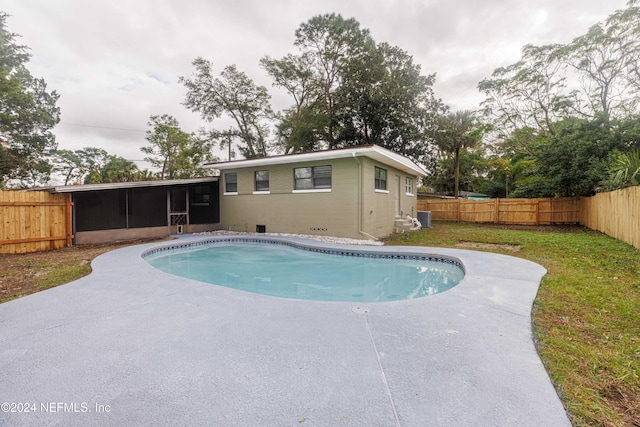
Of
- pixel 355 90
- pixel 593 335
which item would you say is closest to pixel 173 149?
pixel 355 90

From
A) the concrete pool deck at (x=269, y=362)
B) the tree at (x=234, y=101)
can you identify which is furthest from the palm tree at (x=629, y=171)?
the tree at (x=234, y=101)

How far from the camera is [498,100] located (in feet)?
63.7

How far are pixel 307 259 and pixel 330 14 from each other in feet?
61.1

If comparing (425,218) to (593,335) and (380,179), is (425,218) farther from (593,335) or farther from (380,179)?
(593,335)

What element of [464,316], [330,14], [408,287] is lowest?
[408,287]

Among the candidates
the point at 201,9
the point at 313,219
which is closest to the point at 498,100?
the point at 313,219

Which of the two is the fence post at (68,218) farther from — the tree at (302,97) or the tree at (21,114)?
the tree at (302,97)

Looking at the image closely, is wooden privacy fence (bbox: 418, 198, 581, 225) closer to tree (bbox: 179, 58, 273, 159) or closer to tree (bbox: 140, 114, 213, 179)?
tree (bbox: 179, 58, 273, 159)

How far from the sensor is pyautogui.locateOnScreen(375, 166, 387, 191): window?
11.4m

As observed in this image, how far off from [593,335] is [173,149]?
29.4 metres

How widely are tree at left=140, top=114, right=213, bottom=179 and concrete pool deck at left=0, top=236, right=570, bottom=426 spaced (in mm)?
23194

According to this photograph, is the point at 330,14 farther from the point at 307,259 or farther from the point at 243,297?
the point at 243,297

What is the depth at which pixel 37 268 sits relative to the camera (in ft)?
20.1

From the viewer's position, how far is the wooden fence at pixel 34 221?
797 centimetres
